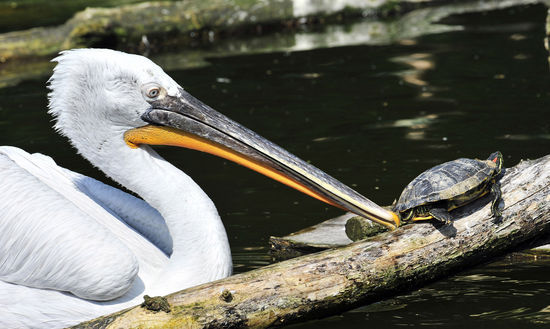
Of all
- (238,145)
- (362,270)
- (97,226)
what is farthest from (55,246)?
(362,270)

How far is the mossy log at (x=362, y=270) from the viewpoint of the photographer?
3.85 m

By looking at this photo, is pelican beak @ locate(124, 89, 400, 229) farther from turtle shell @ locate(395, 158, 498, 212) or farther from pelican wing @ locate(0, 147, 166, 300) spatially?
Result: pelican wing @ locate(0, 147, 166, 300)

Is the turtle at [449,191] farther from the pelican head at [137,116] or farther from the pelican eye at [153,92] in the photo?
the pelican eye at [153,92]

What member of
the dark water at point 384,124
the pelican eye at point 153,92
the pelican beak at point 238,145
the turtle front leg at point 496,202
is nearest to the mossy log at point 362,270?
the turtle front leg at point 496,202

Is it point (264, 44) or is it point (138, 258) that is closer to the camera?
point (138, 258)

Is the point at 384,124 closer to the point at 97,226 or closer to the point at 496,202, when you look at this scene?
the point at 496,202

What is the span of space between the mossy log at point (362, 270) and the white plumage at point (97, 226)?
325mm

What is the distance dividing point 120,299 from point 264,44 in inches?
381

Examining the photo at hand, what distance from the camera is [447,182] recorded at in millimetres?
4211

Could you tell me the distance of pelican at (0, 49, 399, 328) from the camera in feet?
13.8

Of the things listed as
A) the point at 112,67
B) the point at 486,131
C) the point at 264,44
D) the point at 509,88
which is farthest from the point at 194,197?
the point at 264,44

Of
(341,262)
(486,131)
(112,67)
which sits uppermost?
(112,67)

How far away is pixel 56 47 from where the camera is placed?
13250 mm

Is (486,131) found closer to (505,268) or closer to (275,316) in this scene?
(505,268)
